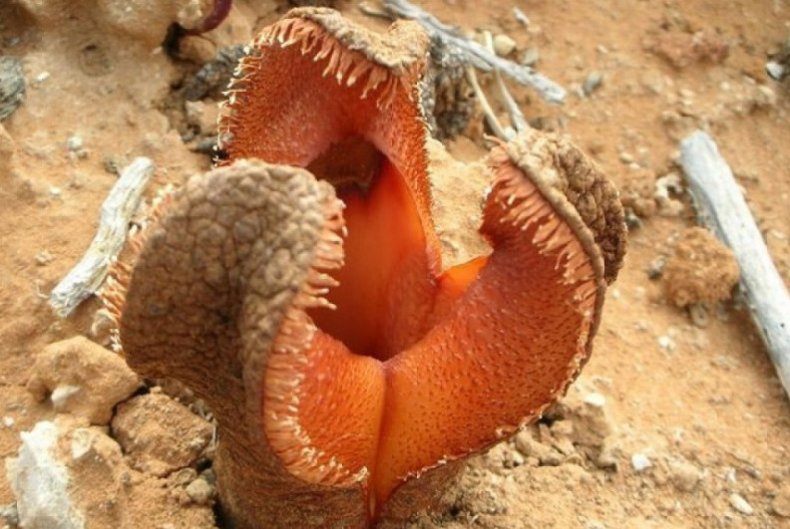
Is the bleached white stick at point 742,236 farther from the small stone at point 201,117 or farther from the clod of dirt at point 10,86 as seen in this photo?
the clod of dirt at point 10,86

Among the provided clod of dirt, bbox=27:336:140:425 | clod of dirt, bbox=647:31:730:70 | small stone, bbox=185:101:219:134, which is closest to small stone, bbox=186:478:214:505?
clod of dirt, bbox=27:336:140:425

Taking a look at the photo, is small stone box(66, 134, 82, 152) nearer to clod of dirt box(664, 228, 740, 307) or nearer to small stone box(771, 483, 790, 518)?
clod of dirt box(664, 228, 740, 307)

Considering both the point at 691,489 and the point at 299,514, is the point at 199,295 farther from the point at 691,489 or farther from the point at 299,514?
the point at 691,489

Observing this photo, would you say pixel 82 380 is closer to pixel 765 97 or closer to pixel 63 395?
pixel 63 395

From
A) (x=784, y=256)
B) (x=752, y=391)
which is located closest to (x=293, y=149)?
(x=752, y=391)

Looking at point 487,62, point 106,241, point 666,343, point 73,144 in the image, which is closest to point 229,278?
point 106,241

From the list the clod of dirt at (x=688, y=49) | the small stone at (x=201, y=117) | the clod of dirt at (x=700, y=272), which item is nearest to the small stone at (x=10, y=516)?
the small stone at (x=201, y=117)

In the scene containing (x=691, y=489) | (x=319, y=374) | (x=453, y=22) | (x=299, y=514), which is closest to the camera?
(x=319, y=374)
